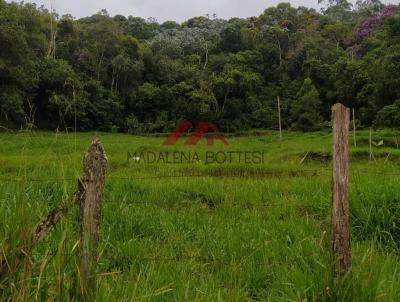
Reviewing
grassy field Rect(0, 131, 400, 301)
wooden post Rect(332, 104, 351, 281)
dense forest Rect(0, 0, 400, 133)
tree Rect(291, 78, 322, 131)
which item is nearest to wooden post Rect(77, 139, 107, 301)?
grassy field Rect(0, 131, 400, 301)

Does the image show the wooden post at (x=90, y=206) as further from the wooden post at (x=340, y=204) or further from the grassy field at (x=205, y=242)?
the wooden post at (x=340, y=204)

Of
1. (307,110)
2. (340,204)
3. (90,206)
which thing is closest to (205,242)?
(340,204)

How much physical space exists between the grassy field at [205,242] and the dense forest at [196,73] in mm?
24553

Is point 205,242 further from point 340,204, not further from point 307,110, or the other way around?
point 307,110

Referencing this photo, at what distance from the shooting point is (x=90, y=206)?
258 cm

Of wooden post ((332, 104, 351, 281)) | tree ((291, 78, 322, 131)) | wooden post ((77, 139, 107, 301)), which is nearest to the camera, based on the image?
wooden post ((77, 139, 107, 301))

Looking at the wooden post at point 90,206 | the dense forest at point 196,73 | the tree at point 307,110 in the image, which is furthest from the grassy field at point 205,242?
the tree at point 307,110

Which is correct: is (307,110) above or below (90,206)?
above

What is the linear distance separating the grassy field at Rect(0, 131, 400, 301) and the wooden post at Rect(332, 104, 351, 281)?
0.27ft

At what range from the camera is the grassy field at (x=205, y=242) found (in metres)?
2.55

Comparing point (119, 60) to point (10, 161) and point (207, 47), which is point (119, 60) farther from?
point (10, 161)

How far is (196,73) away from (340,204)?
42.6 meters

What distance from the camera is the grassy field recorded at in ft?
8.37

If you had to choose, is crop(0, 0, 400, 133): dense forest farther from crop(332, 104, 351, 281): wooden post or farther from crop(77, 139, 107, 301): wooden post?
crop(77, 139, 107, 301): wooden post
